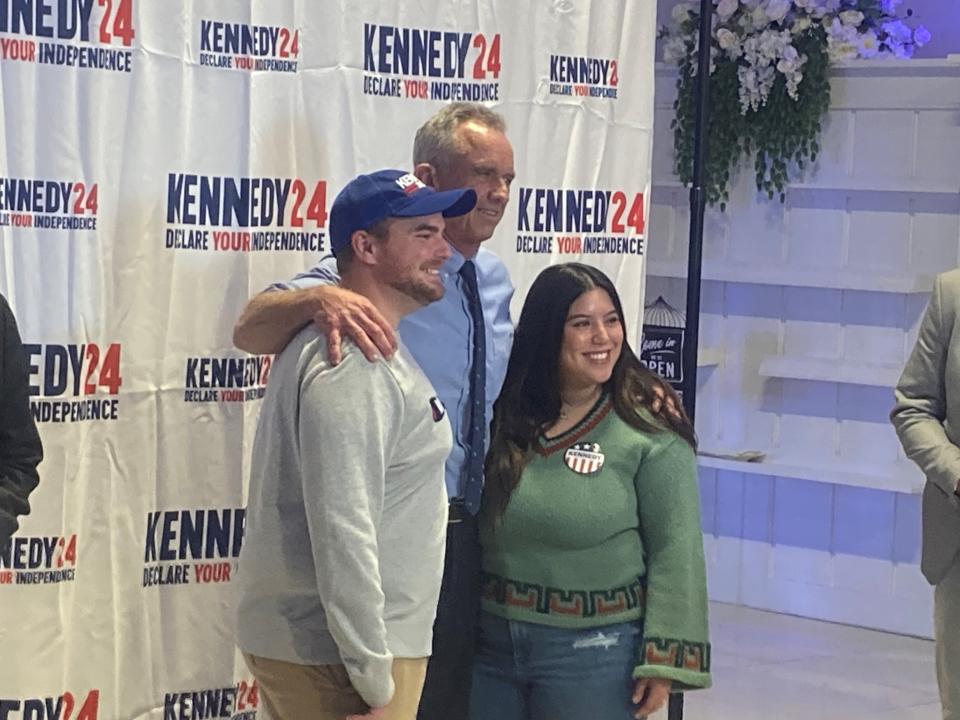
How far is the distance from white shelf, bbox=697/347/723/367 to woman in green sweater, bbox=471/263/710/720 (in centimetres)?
314

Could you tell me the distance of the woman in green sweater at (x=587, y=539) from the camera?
2645mm

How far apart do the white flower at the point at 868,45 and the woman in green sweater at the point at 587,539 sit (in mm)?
3216

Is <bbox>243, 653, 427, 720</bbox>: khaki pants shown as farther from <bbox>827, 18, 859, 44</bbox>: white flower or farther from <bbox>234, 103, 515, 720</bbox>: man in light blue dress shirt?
<bbox>827, 18, 859, 44</bbox>: white flower

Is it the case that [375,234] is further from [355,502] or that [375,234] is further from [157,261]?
[157,261]

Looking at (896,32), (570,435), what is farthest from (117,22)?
(896,32)

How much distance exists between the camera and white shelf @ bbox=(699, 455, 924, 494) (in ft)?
18.1

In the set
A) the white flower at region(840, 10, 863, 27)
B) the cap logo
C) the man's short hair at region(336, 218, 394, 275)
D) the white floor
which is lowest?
the white floor

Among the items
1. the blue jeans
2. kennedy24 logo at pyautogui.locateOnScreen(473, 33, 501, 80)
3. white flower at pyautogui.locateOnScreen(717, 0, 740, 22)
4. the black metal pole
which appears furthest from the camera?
white flower at pyautogui.locateOnScreen(717, 0, 740, 22)

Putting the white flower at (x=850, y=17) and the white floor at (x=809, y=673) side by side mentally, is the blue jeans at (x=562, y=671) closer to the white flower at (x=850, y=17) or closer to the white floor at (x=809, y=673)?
the white floor at (x=809, y=673)

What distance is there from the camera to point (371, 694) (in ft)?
7.23

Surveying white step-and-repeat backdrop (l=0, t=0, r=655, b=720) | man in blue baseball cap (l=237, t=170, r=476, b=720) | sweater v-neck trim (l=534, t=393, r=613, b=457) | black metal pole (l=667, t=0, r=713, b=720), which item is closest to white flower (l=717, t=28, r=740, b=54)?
black metal pole (l=667, t=0, r=713, b=720)

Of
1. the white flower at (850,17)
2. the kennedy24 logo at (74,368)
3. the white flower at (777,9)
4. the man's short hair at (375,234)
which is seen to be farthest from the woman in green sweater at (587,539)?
the white flower at (850,17)

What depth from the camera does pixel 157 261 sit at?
311 cm

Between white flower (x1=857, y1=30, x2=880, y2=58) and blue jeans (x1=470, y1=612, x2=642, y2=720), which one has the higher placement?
white flower (x1=857, y1=30, x2=880, y2=58)
